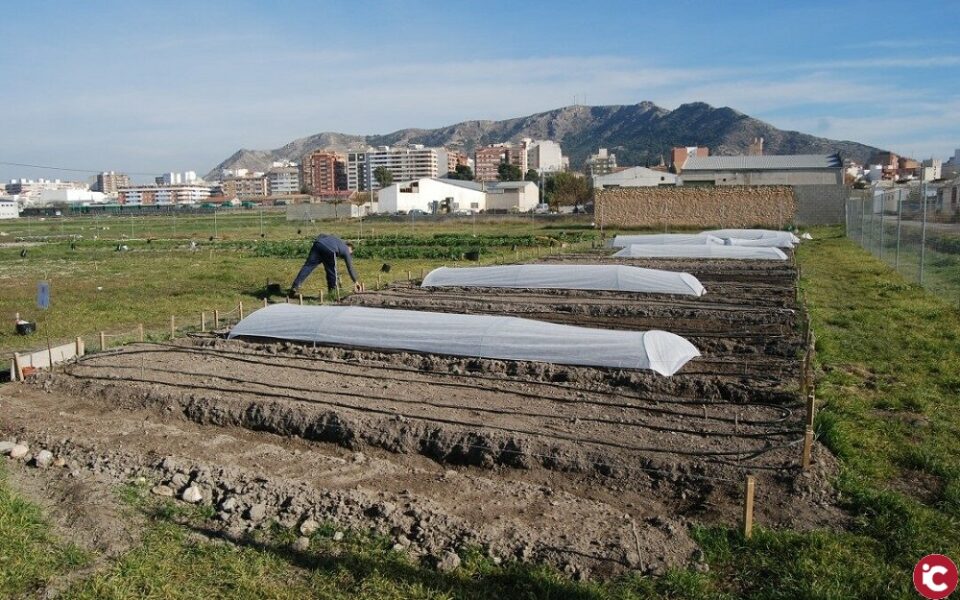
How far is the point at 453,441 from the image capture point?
592 cm

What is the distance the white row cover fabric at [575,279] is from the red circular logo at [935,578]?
31.3 ft

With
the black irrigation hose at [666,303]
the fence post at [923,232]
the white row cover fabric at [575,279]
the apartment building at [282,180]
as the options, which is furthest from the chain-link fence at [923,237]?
the apartment building at [282,180]

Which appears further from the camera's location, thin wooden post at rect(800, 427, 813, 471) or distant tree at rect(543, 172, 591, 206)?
distant tree at rect(543, 172, 591, 206)

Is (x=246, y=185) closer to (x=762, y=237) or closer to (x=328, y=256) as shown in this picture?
(x=762, y=237)

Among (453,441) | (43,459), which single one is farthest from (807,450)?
(43,459)

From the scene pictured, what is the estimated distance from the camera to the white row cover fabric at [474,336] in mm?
8016

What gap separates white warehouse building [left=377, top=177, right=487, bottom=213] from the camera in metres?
69.3

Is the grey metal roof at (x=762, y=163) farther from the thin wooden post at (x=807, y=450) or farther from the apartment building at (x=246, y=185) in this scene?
the apartment building at (x=246, y=185)

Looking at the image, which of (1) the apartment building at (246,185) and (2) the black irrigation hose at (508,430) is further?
(1) the apartment building at (246,185)

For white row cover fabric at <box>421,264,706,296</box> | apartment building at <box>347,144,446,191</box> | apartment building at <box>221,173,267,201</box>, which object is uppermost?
apartment building at <box>347,144,446,191</box>

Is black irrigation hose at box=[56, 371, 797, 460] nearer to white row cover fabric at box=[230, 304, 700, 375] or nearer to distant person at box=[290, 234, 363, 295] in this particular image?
white row cover fabric at box=[230, 304, 700, 375]

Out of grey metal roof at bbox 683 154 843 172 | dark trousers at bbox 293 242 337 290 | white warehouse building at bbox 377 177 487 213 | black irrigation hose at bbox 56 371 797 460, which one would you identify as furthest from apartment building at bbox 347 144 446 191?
black irrigation hose at bbox 56 371 797 460

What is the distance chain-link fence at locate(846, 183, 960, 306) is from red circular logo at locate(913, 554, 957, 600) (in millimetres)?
9886

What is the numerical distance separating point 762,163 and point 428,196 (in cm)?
3233
